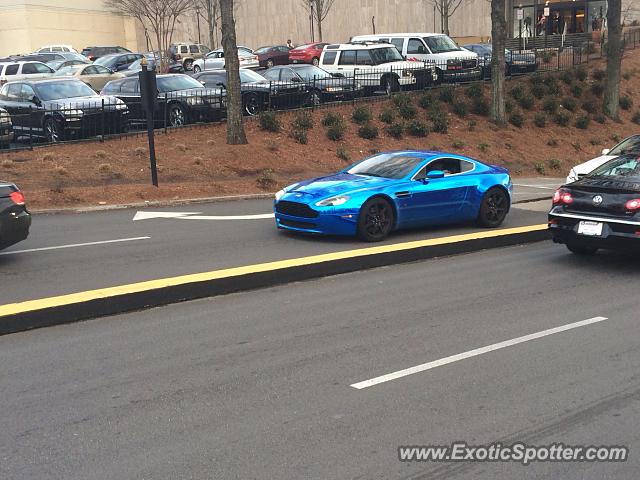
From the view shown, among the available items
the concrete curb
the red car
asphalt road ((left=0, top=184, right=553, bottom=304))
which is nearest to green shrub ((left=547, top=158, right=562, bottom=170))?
asphalt road ((left=0, top=184, right=553, bottom=304))

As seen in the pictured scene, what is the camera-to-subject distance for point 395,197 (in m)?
12.9

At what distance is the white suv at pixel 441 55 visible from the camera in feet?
107

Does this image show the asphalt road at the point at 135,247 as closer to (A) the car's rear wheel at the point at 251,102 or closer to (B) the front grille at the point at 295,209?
(B) the front grille at the point at 295,209

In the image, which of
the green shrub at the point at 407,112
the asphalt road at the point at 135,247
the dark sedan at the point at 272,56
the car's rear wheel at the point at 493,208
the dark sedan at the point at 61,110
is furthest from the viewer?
the dark sedan at the point at 272,56

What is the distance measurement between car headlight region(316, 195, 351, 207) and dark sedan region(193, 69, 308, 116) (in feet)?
47.5

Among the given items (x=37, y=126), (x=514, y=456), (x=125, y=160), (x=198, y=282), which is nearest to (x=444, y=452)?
(x=514, y=456)

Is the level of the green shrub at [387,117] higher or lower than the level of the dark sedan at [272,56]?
lower

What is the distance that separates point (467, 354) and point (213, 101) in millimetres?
19021

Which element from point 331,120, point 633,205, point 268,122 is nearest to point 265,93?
point 268,122

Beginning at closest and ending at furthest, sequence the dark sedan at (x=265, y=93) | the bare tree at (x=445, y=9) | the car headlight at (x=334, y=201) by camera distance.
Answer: the car headlight at (x=334, y=201), the dark sedan at (x=265, y=93), the bare tree at (x=445, y=9)

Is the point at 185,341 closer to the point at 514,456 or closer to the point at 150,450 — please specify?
the point at 150,450

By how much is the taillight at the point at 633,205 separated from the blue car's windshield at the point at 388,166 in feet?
12.0

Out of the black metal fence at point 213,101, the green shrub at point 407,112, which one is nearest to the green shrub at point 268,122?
the black metal fence at point 213,101

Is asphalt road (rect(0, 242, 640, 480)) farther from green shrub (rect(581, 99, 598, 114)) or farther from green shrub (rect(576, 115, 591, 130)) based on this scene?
green shrub (rect(581, 99, 598, 114))
